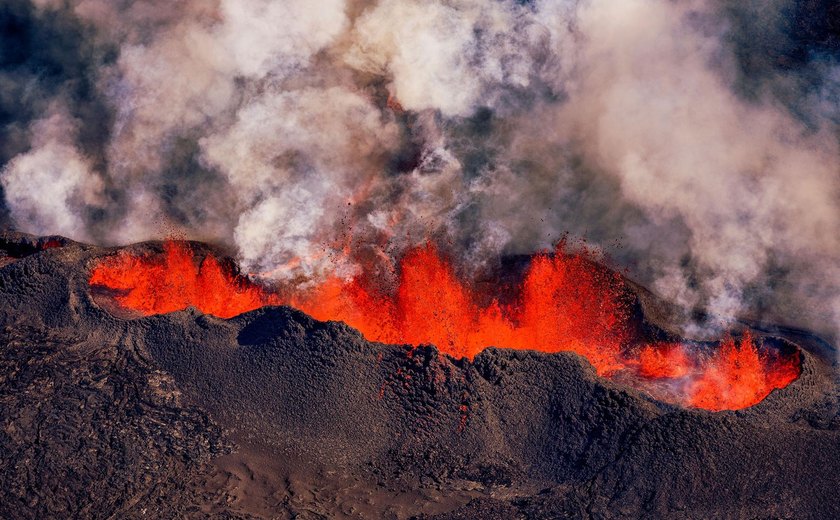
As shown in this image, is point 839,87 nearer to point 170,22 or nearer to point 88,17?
point 170,22

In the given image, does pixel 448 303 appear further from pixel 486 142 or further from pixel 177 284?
pixel 177 284

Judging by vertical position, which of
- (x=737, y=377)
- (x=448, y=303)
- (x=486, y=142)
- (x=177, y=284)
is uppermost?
(x=486, y=142)

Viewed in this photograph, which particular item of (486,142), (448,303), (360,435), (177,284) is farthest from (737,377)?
(177,284)

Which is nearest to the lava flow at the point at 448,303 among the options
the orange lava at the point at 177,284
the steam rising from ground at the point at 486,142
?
the orange lava at the point at 177,284

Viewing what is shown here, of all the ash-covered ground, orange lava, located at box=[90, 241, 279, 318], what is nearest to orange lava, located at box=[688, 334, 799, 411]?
the ash-covered ground

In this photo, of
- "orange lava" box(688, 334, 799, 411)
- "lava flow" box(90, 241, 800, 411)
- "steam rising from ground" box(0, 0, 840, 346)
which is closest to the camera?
"orange lava" box(688, 334, 799, 411)

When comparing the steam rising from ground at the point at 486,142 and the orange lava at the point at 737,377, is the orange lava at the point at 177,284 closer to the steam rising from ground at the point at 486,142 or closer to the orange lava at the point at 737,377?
the steam rising from ground at the point at 486,142

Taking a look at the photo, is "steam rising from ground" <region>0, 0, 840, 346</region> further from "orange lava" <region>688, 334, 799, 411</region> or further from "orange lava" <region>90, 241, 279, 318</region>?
"orange lava" <region>688, 334, 799, 411</region>
